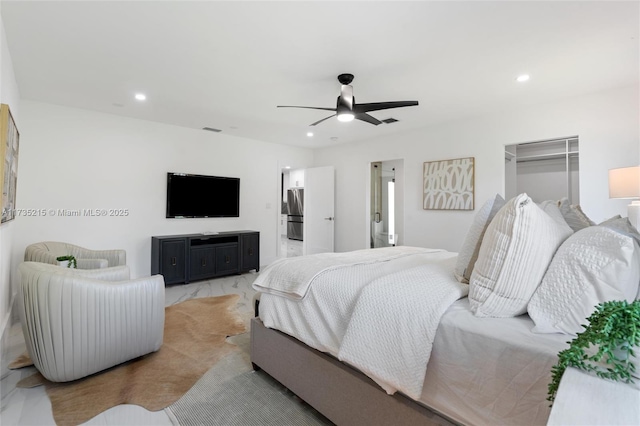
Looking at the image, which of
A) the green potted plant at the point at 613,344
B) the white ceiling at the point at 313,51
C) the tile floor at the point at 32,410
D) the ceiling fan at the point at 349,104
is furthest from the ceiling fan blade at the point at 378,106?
the tile floor at the point at 32,410

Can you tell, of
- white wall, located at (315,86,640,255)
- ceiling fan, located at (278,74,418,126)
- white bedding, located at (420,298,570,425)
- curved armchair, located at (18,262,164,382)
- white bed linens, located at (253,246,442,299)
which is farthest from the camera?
white wall, located at (315,86,640,255)

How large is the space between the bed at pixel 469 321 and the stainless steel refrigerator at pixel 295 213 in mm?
7853

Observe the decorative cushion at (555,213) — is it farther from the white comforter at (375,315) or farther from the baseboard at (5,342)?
the baseboard at (5,342)

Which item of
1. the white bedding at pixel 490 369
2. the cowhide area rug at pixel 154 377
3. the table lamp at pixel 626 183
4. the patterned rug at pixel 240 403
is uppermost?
the table lamp at pixel 626 183

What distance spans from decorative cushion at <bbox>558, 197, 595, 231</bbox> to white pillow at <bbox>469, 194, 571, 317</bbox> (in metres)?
0.37

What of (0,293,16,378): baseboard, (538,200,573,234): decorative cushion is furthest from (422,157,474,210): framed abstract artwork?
(0,293,16,378): baseboard

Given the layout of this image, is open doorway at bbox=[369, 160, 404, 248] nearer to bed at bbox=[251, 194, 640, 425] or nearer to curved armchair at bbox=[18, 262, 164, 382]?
bed at bbox=[251, 194, 640, 425]

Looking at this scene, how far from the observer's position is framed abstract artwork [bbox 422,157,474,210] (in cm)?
443

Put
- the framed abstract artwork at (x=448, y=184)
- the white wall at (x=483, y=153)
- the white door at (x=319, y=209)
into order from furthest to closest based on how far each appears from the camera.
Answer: the white door at (x=319, y=209) < the framed abstract artwork at (x=448, y=184) < the white wall at (x=483, y=153)

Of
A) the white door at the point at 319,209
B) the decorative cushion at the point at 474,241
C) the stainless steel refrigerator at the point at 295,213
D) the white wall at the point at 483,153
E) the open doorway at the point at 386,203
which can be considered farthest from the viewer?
the stainless steel refrigerator at the point at 295,213

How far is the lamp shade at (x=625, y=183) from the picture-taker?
2523 mm

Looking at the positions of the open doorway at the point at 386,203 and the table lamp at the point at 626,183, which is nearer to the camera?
the table lamp at the point at 626,183

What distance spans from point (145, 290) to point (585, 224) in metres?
2.74

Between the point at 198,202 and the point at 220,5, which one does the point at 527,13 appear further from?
the point at 198,202
